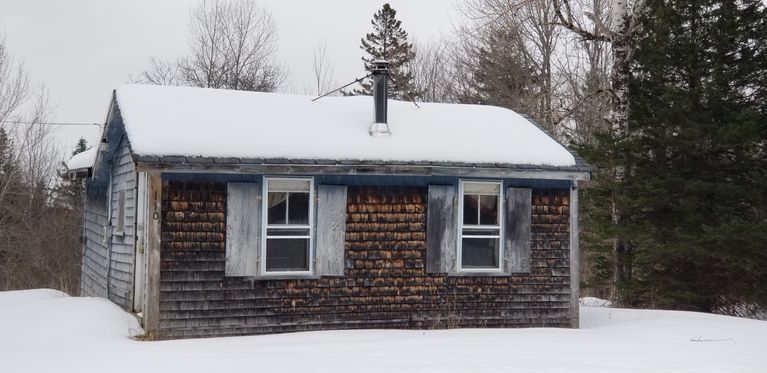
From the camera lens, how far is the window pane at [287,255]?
11.4 meters

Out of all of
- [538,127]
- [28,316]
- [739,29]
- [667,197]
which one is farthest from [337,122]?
[739,29]

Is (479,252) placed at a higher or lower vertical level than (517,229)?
lower

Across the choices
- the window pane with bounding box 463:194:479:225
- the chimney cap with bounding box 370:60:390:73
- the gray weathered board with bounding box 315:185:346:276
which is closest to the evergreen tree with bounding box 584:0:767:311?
the window pane with bounding box 463:194:479:225

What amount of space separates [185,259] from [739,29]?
1168 centimetres

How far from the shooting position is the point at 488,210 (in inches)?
493

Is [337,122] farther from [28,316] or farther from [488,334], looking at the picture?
[28,316]

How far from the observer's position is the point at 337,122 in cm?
1266

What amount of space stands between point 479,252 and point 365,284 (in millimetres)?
1994

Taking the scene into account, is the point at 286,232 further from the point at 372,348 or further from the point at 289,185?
the point at 372,348

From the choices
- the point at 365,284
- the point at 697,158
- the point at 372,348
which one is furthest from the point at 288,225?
the point at 697,158

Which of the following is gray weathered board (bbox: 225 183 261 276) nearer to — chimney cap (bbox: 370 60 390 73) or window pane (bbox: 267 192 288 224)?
window pane (bbox: 267 192 288 224)

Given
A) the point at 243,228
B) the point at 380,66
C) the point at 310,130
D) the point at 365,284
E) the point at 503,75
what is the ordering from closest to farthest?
the point at 243,228
the point at 365,284
the point at 310,130
the point at 380,66
the point at 503,75

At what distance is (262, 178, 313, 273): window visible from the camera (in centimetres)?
1138

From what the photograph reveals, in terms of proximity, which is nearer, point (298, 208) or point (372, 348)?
point (372, 348)
